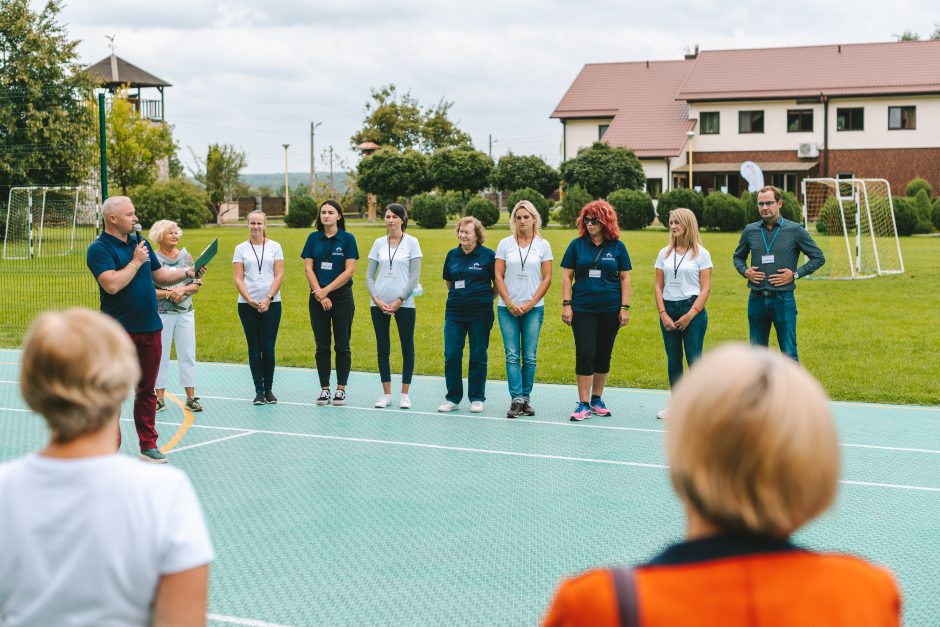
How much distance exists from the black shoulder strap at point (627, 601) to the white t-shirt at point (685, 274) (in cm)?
802

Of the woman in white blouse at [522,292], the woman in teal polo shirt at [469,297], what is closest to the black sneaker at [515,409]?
the woman in white blouse at [522,292]

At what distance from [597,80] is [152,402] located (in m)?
58.0

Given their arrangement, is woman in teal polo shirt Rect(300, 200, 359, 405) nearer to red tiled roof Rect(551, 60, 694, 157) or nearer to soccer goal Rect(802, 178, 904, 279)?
soccer goal Rect(802, 178, 904, 279)

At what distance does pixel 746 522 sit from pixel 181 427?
345 inches

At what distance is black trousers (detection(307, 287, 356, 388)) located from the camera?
10.5 m

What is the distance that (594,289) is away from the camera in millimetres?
9750

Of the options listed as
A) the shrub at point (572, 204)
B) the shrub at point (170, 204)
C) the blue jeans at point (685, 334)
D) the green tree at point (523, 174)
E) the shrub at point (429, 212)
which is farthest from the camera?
the green tree at point (523, 174)

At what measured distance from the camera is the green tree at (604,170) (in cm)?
4644

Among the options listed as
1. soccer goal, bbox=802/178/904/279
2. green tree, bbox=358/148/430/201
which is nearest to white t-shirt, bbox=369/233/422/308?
soccer goal, bbox=802/178/904/279

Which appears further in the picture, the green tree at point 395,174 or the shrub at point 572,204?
the green tree at point 395,174

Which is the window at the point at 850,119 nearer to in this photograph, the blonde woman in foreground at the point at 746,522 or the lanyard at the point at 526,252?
the lanyard at the point at 526,252

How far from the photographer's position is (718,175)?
5594 centimetres

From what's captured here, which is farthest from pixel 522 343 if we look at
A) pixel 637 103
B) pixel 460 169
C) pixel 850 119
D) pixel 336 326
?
pixel 637 103

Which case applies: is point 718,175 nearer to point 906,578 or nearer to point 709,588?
point 906,578
